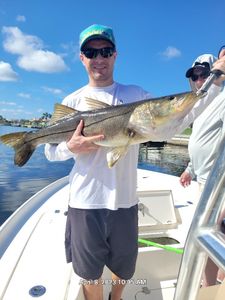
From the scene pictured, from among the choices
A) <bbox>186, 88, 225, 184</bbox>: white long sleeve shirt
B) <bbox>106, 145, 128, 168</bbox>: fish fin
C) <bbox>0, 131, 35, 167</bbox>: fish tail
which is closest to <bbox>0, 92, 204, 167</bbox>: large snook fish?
<bbox>106, 145, 128, 168</bbox>: fish fin

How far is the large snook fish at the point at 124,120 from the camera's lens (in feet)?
7.73

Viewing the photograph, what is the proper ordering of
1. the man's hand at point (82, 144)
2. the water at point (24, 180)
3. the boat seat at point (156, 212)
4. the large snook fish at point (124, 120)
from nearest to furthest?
the large snook fish at point (124, 120) → the man's hand at point (82, 144) → the boat seat at point (156, 212) → the water at point (24, 180)

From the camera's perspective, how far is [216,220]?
989 millimetres

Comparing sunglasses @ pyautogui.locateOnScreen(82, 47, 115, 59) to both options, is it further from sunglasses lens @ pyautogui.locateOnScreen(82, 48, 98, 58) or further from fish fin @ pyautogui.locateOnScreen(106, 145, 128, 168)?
fish fin @ pyautogui.locateOnScreen(106, 145, 128, 168)

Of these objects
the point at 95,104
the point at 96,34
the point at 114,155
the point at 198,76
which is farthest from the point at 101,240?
the point at 198,76

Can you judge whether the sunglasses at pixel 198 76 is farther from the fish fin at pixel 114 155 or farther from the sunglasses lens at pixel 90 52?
the fish fin at pixel 114 155

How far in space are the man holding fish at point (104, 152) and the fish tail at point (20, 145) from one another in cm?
36

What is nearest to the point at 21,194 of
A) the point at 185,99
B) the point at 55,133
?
the point at 55,133

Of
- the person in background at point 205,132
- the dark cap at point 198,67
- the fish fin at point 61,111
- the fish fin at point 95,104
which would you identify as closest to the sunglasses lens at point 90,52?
the fish fin at point 95,104

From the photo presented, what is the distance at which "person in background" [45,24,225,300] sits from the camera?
2.51 meters

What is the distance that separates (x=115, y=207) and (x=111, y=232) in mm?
229

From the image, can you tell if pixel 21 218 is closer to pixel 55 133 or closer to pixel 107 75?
pixel 55 133

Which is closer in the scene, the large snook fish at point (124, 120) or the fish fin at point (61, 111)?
the large snook fish at point (124, 120)

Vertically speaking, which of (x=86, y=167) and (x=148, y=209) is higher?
(x=86, y=167)
